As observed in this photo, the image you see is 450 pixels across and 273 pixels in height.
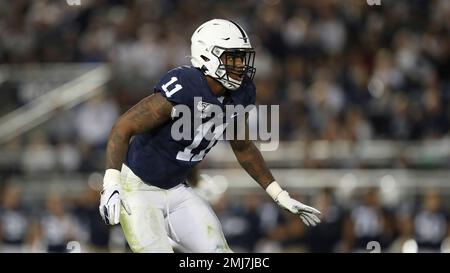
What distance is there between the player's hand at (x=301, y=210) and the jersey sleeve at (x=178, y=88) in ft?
2.80

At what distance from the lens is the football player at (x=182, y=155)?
5.62 meters

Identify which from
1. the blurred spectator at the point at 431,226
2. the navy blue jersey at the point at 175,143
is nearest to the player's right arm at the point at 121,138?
the navy blue jersey at the point at 175,143

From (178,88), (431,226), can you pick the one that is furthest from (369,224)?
(178,88)

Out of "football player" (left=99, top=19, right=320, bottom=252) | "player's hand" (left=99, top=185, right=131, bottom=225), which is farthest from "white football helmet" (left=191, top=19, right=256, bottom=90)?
"player's hand" (left=99, top=185, right=131, bottom=225)

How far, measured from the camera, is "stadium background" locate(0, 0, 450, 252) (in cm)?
961

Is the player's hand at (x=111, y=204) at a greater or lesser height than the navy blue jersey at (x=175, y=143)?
lesser

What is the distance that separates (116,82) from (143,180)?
6296mm

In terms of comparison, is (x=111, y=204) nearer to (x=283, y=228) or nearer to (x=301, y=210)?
(x=301, y=210)

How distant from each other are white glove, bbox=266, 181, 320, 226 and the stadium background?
134 inches

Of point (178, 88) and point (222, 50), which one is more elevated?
point (222, 50)

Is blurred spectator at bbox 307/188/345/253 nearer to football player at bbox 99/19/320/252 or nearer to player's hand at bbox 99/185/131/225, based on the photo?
football player at bbox 99/19/320/252

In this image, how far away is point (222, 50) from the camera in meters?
5.73

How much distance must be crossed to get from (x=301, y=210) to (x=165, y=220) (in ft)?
2.58

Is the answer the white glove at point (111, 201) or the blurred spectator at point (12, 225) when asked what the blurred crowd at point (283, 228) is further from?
the white glove at point (111, 201)
